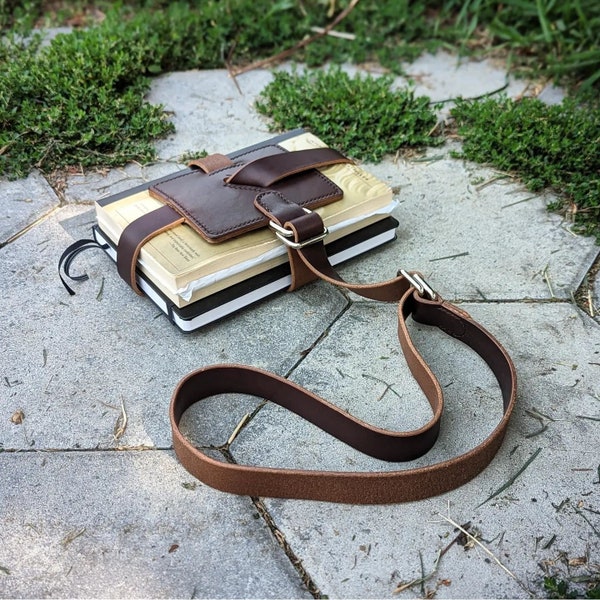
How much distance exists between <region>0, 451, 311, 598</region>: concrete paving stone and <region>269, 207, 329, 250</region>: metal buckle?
705 millimetres

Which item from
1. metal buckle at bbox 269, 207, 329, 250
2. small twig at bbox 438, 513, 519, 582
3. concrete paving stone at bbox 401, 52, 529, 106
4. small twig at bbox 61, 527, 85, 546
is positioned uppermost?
metal buckle at bbox 269, 207, 329, 250

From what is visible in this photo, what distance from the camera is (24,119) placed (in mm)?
3062

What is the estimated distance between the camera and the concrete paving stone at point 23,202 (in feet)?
8.96

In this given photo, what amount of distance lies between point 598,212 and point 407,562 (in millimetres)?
1578

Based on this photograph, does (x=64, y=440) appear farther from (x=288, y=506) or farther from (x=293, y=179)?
(x=293, y=179)

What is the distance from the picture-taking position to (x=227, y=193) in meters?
2.37

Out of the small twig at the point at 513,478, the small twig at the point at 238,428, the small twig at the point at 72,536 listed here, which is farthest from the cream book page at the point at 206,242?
the small twig at the point at 513,478

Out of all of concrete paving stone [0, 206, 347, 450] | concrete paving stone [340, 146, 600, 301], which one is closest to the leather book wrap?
concrete paving stone [0, 206, 347, 450]

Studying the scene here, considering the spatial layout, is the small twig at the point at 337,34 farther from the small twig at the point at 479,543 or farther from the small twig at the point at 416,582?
the small twig at the point at 416,582

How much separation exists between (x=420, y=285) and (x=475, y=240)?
0.52 meters

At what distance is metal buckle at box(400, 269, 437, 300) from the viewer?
2.25 metres

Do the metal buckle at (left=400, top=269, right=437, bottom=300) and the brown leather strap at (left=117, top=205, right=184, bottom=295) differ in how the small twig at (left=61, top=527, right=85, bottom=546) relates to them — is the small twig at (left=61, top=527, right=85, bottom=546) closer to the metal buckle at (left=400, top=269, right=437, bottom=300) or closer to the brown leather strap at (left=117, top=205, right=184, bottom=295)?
the brown leather strap at (left=117, top=205, right=184, bottom=295)

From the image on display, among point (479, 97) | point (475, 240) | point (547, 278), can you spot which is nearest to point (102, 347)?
point (475, 240)

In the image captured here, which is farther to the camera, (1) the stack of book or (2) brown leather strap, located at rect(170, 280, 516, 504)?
(1) the stack of book
